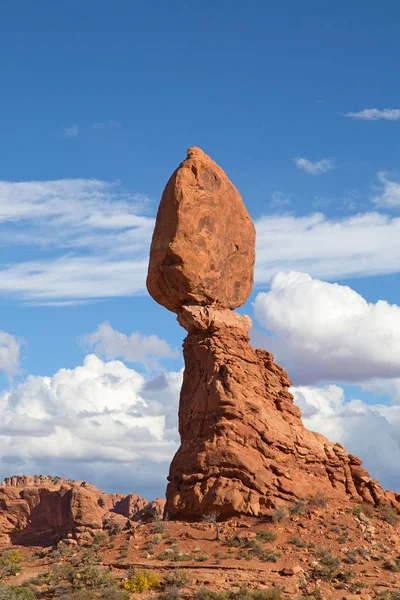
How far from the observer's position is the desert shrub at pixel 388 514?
4206 cm

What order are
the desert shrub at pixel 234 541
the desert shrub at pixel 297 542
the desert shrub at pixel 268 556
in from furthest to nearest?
the desert shrub at pixel 297 542
the desert shrub at pixel 234 541
the desert shrub at pixel 268 556

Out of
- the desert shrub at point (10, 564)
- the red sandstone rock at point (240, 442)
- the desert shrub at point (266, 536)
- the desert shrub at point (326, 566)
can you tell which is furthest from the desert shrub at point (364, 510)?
the desert shrub at point (10, 564)

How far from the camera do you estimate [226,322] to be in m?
44.2

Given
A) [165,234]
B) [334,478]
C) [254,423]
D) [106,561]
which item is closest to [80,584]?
[106,561]

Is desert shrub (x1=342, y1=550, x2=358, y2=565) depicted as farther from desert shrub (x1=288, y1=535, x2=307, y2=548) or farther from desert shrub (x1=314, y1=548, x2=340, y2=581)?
desert shrub (x1=288, y1=535, x2=307, y2=548)

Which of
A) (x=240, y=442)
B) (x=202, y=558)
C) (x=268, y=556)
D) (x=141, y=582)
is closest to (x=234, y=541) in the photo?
(x=268, y=556)

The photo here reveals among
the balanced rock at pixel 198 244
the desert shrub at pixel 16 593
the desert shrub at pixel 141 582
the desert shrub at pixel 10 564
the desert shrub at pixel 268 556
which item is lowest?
the desert shrub at pixel 16 593

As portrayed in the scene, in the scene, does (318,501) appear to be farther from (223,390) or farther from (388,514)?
(223,390)

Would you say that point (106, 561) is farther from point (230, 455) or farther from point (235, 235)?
point (235, 235)

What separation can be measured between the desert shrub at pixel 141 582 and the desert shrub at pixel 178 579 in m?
0.40

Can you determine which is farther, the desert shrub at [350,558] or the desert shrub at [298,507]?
the desert shrub at [298,507]

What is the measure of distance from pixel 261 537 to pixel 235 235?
1622cm

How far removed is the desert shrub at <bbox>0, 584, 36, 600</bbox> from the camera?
31998mm

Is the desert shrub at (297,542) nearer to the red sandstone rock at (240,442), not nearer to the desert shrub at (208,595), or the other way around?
the red sandstone rock at (240,442)
